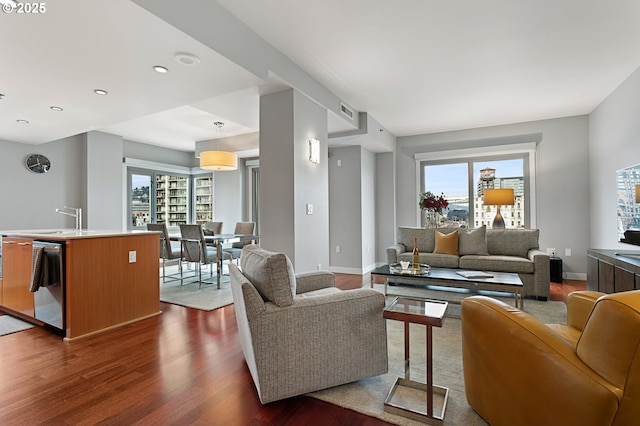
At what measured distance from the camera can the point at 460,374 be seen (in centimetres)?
209

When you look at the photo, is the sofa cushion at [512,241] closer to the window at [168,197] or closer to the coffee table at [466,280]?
the coffee table at [466,280]

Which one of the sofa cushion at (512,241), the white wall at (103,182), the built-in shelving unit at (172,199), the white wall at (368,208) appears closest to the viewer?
the sofa cushion at (512,241)

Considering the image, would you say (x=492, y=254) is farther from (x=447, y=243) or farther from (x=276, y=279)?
(x=276, y=279)

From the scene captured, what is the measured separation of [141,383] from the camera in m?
2.02

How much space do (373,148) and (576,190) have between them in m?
3.46

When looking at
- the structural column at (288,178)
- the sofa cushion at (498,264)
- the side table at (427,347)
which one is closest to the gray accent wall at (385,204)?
the sofa cushion at (498,264)

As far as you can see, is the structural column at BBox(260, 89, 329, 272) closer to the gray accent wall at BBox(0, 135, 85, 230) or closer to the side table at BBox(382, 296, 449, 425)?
the side table at BBox(382, 296, 449, 425)

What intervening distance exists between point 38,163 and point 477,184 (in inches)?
309

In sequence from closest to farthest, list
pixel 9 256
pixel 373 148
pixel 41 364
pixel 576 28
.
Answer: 1. pixel 41 364
2. pixel 576 28
3. pixel 9 256
4. pixel 373 148

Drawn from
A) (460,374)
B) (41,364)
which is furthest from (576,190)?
(41,364)

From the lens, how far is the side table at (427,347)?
5.32 feet

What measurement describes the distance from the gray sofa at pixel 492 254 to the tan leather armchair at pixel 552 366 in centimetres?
A: 239

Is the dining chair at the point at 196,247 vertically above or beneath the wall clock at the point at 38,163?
beneath

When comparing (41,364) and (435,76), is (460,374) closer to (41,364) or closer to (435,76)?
(41,364)
